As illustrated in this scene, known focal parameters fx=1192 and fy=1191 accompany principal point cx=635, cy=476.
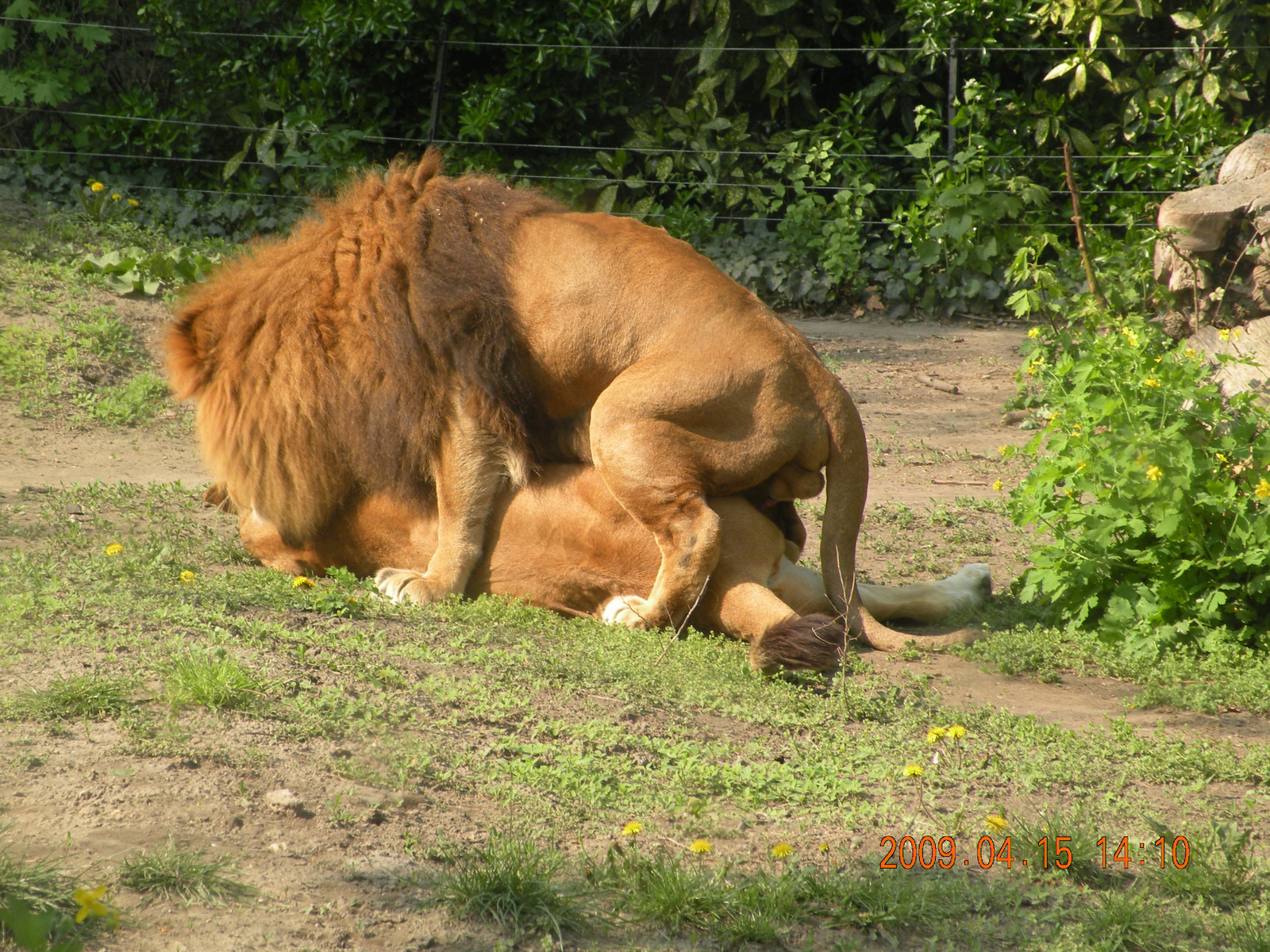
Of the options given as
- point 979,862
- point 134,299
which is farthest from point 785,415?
point 134,299

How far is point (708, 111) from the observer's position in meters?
10.2

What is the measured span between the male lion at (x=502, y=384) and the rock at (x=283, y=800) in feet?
5.38

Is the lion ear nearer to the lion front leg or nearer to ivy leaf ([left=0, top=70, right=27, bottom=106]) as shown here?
the lion front leg

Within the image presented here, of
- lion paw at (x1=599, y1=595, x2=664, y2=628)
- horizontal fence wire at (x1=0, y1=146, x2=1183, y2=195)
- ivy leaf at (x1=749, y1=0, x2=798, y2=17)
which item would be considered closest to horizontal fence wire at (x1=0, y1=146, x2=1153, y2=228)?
horizontal fence wire at (x1=0, y1=146, x2=1183, y2=195)

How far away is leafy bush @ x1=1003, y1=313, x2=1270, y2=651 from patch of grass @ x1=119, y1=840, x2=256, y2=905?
2.92 metres

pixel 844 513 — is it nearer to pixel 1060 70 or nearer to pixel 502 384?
pixel 502 384

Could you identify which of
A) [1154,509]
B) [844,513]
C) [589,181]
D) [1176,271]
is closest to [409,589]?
[844,513]

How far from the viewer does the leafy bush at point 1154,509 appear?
3885mm

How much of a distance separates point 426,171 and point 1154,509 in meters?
2.91

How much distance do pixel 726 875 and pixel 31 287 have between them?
6.71 metres

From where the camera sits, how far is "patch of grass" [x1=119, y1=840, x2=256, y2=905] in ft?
7.12

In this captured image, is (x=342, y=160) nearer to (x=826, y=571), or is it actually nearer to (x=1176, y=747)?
(x=826, y=571)

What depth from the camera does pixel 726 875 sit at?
2453 millimetres
